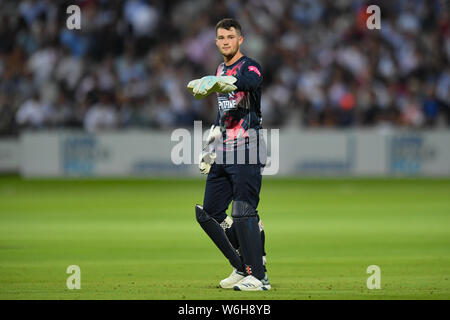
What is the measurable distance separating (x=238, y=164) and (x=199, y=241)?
4.38 m

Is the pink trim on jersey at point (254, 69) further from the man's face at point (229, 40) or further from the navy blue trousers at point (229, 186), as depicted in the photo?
the navy blue trousers at point (229, 186)

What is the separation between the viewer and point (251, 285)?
24.8ft

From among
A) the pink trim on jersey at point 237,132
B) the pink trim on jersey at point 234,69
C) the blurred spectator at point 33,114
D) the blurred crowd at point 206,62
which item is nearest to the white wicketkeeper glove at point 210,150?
the pink trim on jersey at point 237,132

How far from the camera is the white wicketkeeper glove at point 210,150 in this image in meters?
7.75

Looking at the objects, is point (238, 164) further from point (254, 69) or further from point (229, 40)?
point (229, 40)

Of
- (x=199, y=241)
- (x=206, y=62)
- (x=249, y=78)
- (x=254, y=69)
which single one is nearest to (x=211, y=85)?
(x=249, y=78)

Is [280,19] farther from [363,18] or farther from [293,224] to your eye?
[293,224]

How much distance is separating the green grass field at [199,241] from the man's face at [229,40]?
218 centimetres

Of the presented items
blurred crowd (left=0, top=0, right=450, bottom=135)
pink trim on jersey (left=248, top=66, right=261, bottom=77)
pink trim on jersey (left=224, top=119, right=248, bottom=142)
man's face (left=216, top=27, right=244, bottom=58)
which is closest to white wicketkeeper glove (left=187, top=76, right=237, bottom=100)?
pink trim on jersey (left=248, top=66, right=261, bottom=77)

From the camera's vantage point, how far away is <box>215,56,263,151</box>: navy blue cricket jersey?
298 inches

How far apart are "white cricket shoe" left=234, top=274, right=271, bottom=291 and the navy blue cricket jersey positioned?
47.3 inches

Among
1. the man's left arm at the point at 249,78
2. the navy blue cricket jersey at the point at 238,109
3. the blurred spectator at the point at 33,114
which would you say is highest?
the blurred spectator at the point at 33,114

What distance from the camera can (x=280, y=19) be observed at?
2584 centimetres
